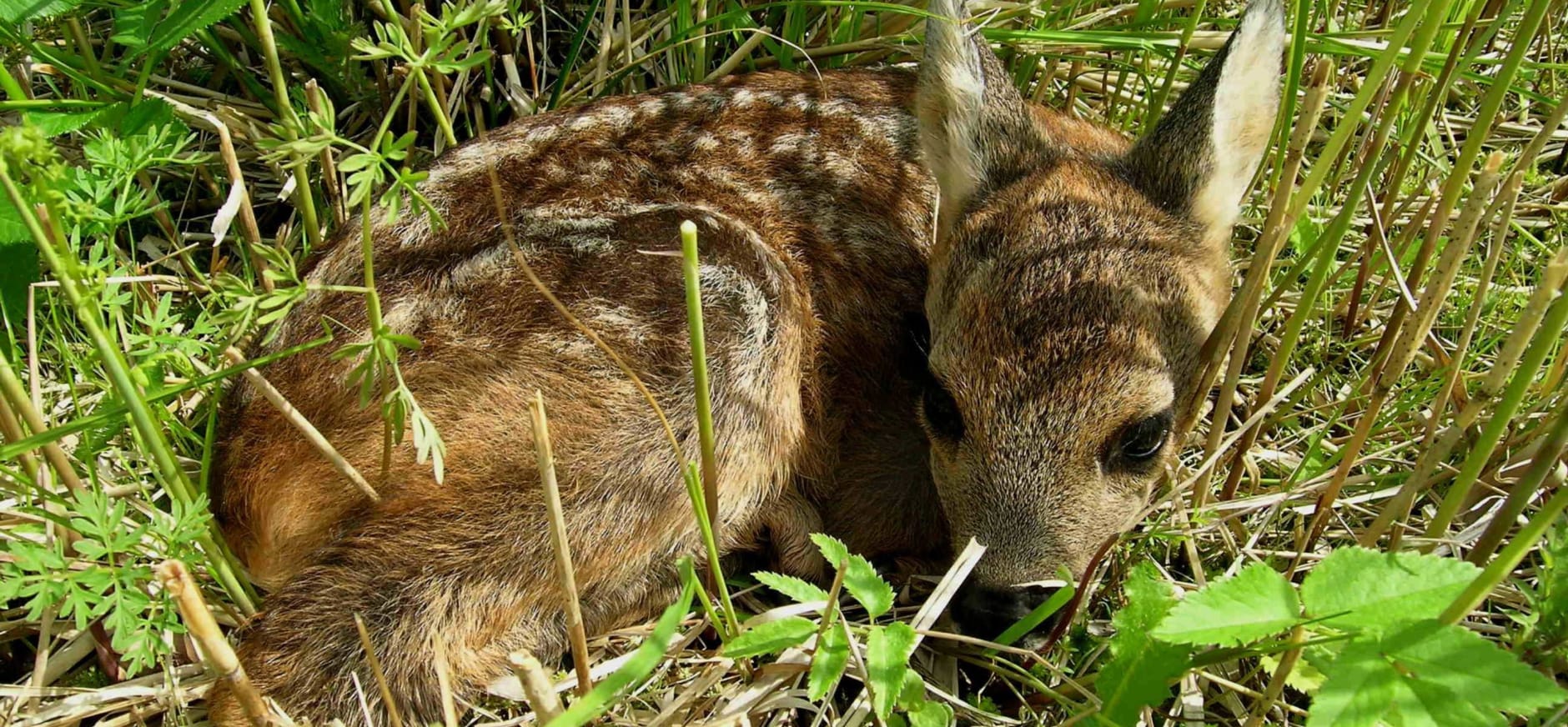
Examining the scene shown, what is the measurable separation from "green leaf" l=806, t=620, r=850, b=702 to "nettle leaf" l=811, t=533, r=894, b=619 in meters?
0.10

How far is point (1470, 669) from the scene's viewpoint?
1.89 meters

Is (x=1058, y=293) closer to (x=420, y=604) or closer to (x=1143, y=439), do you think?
(x=1143, y=439)

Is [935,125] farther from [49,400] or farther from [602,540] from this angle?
[49,400]

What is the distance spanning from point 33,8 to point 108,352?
4.96 feet

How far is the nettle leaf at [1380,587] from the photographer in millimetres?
2039

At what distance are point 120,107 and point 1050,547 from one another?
9.15 feet

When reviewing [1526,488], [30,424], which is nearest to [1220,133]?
[1526,488]

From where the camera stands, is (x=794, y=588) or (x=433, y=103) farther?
(x=433, y=103)

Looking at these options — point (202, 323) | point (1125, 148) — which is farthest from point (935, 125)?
point (202, 323)

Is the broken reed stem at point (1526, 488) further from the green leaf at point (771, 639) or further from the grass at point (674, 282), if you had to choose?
the green leaf at point (771, 639)

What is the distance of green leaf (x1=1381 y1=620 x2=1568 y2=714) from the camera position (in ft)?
6.05

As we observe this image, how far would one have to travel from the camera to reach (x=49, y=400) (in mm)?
3523

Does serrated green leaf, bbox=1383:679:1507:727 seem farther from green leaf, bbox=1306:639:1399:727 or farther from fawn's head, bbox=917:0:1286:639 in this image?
fawn's head, bbox=917:0:1286:639

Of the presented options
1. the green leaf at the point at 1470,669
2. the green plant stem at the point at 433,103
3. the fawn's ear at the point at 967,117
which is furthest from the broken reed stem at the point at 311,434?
the green leaf at the point at 1470,669
